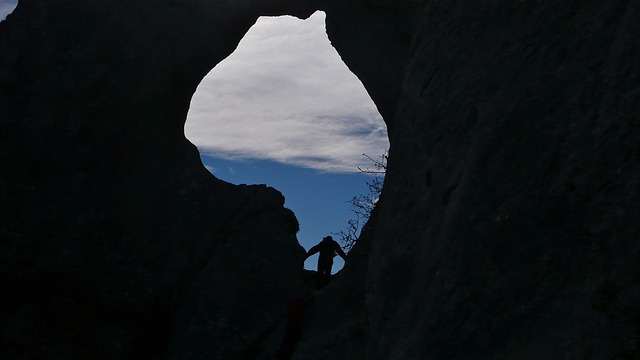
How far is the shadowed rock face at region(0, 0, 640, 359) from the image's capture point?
5070 millimetres

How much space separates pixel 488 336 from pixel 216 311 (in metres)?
5.08

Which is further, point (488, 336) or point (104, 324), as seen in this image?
point (104, 324)

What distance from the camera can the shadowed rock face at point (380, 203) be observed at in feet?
16.6

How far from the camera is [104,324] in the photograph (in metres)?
9.90

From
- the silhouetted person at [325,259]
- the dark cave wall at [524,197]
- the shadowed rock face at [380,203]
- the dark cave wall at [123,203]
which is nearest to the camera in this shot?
the dark cave wall at [524,197]

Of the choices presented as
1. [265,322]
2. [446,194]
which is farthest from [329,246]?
[446,194]

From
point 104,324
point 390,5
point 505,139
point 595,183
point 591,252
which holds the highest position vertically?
point 390,5

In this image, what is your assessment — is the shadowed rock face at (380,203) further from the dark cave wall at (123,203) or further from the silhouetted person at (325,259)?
the silhouetted person at (325,259)

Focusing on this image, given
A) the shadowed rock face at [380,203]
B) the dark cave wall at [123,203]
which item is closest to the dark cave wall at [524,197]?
the shadowed rock face at [380,203]

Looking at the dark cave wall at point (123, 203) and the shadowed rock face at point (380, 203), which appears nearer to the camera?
the shadowed rock face at point (380, 203)

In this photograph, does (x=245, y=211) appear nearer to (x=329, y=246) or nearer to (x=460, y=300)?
(x=329, y=246)

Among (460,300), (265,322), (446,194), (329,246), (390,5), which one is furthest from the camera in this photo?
(329,246)

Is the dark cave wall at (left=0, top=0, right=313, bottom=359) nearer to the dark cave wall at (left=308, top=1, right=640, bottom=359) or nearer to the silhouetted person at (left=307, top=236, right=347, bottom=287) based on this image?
the silhouetted person at (left=307, top=236, right=347, bottom=287)

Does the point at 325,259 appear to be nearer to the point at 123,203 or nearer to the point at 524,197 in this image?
the point at 123,203
